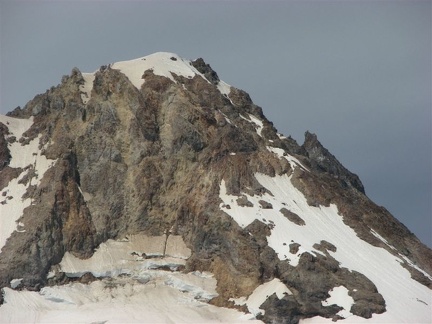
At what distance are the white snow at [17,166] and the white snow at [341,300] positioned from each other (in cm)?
3839

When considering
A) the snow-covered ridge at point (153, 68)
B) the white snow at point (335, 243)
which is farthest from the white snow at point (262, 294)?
the snow-covered ridge at point (153, 68)

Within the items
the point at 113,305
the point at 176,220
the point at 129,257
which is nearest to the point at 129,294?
the point at 113,305

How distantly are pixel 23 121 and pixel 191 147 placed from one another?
90.6 ft

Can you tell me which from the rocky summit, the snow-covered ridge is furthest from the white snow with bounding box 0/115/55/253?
the snow-covered ridge

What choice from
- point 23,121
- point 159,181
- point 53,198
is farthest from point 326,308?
point 23,121

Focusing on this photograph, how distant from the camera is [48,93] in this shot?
124 meters

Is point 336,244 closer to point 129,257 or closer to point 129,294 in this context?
point 129,257

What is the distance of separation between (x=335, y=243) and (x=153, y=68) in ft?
134

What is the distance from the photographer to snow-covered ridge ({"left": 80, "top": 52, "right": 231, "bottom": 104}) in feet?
398

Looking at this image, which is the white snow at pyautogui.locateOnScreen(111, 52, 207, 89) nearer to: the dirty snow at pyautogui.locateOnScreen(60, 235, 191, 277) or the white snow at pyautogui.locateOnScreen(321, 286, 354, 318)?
the dirty snow at pyautogui.locateOnScreen(60, 235, 191, 277)

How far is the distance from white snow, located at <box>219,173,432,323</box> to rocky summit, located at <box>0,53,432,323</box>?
222 mm

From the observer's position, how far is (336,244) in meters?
103

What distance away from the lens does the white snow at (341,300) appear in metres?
91.7

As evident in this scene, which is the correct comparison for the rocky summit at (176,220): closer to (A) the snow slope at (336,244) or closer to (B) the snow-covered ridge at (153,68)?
(A) the snow slope at (336,244)
